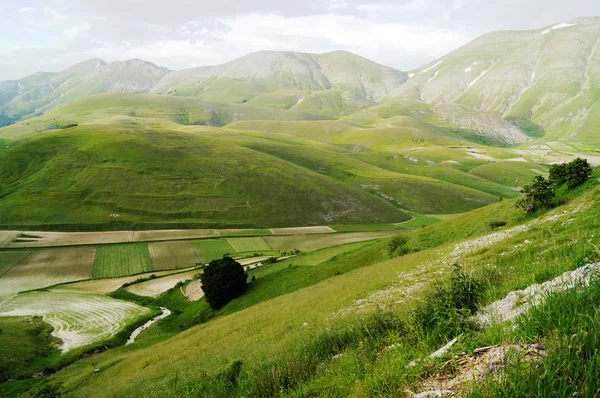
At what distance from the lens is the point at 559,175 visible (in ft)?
113

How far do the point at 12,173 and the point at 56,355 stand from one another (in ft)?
494

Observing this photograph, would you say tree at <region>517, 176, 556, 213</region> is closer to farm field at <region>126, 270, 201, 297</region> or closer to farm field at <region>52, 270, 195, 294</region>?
farm field at <region>126, 270, 201, 297</region>

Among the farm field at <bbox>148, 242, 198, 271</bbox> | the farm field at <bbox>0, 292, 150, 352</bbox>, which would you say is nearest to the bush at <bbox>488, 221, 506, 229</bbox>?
the farm field at <bbox>0, 292, 150, 352</bbox>

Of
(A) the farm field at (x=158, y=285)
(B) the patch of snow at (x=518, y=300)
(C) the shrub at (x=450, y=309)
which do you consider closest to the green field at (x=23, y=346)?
(A) the farm field at (x=158, y=285)

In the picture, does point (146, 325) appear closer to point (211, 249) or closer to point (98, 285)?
point (98, 285)

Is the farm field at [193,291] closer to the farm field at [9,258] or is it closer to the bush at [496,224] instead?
the farm field at [9,258]

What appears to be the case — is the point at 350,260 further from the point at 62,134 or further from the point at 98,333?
the point at 62,134

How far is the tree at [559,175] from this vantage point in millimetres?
33781

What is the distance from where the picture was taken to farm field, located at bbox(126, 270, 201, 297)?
74250 mm

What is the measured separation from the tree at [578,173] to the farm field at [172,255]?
85095 mm

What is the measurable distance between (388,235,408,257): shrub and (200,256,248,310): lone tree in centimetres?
2753

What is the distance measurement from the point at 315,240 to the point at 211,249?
3599 cm

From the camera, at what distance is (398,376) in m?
6.35

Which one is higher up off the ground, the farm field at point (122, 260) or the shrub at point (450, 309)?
the shrub at point (450, 309)
